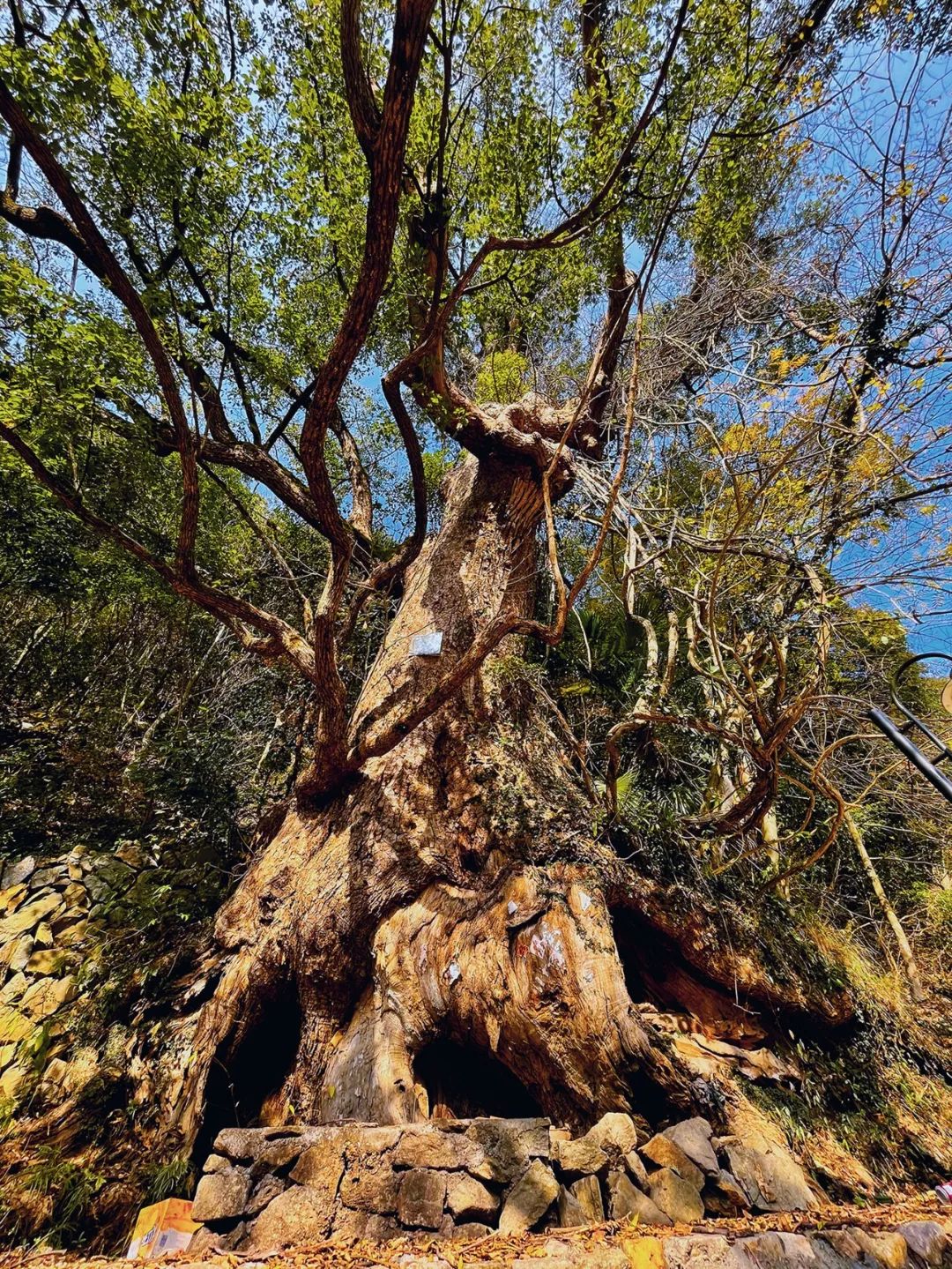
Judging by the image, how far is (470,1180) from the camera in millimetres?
1952

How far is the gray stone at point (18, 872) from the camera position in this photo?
12.3 feet

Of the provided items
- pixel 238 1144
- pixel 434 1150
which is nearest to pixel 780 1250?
pixel 434 1150

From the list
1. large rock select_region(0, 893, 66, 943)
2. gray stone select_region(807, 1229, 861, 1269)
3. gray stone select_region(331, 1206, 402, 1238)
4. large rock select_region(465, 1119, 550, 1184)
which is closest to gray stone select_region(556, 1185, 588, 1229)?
large rock select_region(465, 1119, 550, 1184)

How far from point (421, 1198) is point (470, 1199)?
0.18 metres

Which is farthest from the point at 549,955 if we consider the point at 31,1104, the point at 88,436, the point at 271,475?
the point at 88,436

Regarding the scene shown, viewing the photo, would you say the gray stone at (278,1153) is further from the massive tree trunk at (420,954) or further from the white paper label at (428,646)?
the white paper label at (428,646)

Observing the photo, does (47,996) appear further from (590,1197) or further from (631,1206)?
→ (631,1206)

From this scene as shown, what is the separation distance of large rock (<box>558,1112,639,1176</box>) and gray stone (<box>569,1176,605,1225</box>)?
1.4 inches

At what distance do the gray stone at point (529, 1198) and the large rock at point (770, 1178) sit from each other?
2.54 feet

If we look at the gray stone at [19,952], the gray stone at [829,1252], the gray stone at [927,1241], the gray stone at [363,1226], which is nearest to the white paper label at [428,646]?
the gray stone at [363,1226]

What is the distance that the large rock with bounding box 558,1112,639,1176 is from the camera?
2.03 m

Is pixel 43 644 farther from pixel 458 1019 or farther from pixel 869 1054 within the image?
pixel 869 1054

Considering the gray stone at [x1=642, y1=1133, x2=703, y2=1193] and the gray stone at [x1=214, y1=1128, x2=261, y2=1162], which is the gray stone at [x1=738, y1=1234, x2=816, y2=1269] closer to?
the gray stone at [x1=642, y1=1133, x2=703, y2=1193]

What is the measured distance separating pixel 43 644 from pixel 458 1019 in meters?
6.94
